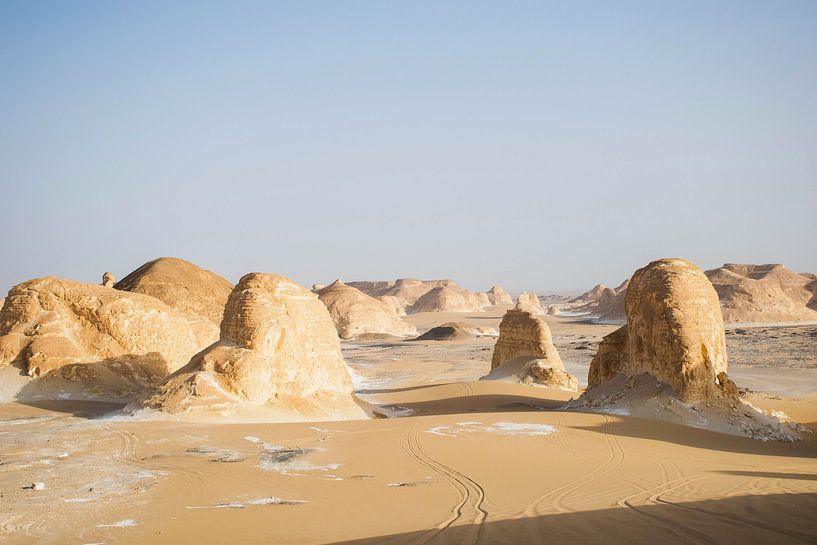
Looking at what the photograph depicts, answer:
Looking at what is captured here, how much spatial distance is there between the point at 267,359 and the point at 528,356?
10.9m

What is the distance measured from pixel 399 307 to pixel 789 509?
86487 millimetres

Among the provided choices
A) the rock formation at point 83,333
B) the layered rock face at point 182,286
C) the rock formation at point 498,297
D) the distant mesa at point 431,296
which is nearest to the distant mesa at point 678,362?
the rock formation at point 83,333

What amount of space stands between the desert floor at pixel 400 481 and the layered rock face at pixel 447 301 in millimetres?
78214

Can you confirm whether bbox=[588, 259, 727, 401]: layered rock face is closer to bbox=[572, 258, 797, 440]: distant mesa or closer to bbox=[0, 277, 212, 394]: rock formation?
bbox=[572, 258, 797, 440]: distant mesa

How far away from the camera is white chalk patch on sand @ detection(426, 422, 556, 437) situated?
1243 centimetres

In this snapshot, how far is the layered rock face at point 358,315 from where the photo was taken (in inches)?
2160

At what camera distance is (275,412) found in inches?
579

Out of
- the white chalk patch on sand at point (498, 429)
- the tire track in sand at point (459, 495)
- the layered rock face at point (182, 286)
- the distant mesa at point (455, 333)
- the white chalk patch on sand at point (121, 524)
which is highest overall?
the layered rock face at point (182, 286)

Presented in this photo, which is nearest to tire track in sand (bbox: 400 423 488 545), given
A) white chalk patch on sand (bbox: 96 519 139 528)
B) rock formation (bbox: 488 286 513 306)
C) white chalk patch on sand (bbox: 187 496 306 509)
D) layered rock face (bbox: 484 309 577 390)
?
white chalk patch on sand (bbox: 187 496 306 509)

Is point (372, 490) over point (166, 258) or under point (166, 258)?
under

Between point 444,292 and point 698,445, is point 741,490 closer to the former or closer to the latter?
point 698,445

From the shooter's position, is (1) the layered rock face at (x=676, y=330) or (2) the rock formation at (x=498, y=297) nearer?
(1) the layered rock face at (x=676, y=330)

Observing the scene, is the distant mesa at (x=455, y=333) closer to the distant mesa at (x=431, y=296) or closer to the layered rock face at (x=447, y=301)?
the distant mesa at (x=431, y=296)

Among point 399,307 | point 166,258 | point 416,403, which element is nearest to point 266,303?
point 416,403
